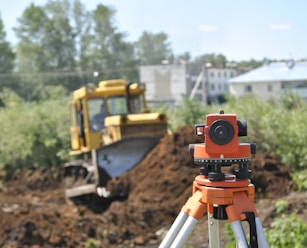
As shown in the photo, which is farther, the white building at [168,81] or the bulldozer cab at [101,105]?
the white building at [168,81]

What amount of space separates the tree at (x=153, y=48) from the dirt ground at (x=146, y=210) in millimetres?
56813

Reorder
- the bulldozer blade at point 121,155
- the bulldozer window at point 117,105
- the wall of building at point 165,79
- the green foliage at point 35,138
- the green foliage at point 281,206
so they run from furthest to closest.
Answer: the wall of building at point 165,79, the green foliage at point 35,138, the bulldozer window at point 117,105, the bulldozer blade at point 121,155, the green foliage at point 281,206

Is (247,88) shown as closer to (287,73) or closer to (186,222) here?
(287,73)

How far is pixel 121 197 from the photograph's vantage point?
9703 mm

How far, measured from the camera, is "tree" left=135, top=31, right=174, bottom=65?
2647 inches

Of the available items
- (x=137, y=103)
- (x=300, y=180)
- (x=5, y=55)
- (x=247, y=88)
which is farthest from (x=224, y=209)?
(x=5, y=55)

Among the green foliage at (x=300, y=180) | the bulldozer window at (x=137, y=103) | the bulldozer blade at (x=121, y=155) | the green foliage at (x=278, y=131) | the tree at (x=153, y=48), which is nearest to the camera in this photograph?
the green foliage at (x=300, y=180)

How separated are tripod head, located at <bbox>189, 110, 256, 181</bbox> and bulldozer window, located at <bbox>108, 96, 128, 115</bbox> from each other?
9242 mm

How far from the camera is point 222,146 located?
244 centimetres

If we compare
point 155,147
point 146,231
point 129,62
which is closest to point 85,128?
point 155,147

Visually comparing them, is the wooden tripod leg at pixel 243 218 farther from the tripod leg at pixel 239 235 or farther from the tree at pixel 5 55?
the tree at pixel 5 55

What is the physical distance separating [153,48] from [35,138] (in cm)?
5240

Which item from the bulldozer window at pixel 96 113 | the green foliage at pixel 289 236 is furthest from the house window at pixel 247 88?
the green foliage at pixel 289 236

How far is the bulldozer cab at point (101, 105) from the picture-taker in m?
11.6
